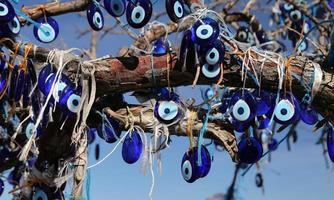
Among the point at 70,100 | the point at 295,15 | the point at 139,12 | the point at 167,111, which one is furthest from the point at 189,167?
the point at 295,15

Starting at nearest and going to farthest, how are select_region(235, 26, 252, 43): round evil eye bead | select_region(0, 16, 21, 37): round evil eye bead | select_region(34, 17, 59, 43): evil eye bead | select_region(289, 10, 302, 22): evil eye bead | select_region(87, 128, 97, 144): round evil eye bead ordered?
select_region(0, 16, 21, 37): round evil eye bead → select_region(87, 128, 97, 144): round evil eye bead → select_region(34, 17, 59, 43): evil eye bead → select_region(235, 26, 252, 43): round evil eye bead → select_region(289, 10, 302, 22): evil eye bead

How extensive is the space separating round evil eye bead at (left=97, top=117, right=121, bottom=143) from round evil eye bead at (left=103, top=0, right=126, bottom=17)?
498 mm

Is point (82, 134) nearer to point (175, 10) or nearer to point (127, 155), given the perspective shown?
point (127, 155)

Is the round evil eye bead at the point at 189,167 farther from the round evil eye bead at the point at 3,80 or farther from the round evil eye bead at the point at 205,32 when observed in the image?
the round evil eye bead at the point at 3,80

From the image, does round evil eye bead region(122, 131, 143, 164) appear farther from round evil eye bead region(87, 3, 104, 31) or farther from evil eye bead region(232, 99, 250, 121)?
round evil eye bead region(87, 3, 104, 31)

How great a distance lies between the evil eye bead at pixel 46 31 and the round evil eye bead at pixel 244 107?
1.07 m

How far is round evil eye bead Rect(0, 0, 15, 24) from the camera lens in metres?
2.74

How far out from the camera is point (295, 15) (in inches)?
186

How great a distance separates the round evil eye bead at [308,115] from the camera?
2621 millimetres

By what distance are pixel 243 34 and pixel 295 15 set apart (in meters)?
0.47

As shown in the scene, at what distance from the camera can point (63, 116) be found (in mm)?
2879

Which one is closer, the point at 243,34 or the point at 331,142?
the point at 331,142

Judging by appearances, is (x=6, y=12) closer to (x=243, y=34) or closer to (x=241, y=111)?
(x=241, y=111)

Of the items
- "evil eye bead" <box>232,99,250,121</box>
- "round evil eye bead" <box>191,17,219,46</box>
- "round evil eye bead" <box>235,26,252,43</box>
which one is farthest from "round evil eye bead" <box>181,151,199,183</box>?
"round evil eye bead" <box>235,26,252,43</box>
